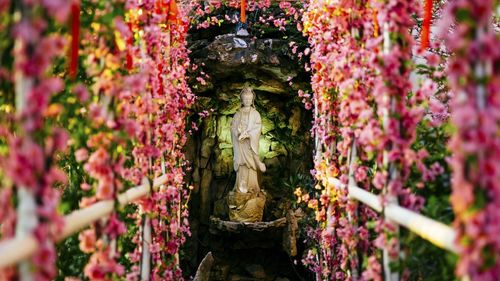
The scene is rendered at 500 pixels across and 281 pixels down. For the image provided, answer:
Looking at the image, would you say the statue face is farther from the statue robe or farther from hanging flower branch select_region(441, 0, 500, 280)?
hanging flower branch select_region(441, 0, 500, 280)

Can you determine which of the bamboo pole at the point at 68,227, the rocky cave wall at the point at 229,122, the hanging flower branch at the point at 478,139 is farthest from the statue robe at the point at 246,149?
the hanging flower branch at the point at 478,139

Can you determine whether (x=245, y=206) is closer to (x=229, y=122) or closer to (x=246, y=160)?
(x=246, y=160)

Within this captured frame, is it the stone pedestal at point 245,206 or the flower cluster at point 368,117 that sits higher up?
the flower cluster at point 368,117

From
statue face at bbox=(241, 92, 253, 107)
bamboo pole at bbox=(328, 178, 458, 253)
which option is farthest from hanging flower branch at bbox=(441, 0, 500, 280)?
statue face at bbox=(241, 92, 253, 107)

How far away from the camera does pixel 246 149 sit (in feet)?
21.3

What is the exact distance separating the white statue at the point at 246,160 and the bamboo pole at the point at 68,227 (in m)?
4.18

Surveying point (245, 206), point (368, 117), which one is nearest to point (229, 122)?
point (245, 206)

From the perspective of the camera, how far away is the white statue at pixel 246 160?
244 inches

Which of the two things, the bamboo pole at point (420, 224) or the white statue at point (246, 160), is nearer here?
the bamboo pole at point (420, 224)

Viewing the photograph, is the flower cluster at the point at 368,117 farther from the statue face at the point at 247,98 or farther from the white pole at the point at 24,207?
the statue face at the point at 247,98

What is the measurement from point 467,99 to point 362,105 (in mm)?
987

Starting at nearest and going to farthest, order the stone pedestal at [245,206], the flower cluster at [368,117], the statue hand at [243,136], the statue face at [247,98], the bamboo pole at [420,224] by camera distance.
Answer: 1. the bamboo pole at [420,224]
2. the flower cluster at [368,117]
3. the stone pedestal at [245,206]
4. the statue hand at [243,136]
5. the statue face at [247,98]

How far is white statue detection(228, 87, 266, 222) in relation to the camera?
20.3 feet

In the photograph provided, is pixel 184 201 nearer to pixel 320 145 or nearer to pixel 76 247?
pixel 320 145
